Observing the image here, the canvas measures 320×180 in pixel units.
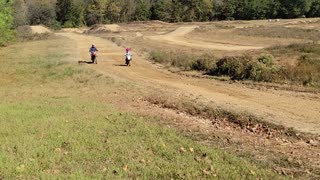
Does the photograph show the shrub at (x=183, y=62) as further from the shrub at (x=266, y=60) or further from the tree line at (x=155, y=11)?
the tree line at (x=155, y=11)

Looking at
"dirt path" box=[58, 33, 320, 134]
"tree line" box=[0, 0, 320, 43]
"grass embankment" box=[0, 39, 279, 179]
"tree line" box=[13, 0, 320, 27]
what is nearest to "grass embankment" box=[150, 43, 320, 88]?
"dirt path" box=[58, 33, 320, 134]

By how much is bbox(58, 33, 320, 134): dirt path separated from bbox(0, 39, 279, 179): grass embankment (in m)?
3.84

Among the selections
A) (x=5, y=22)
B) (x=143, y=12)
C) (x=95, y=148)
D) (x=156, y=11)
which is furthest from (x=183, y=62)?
(x=143, y=12)

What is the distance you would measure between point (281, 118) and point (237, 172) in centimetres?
544

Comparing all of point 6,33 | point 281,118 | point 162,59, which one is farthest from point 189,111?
point 6,33

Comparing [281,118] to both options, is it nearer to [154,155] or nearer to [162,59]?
[154,155]

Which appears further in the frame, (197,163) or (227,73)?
(227,73)

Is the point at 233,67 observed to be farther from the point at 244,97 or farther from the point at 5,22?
the point at 5,22

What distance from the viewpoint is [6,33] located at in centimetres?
5959

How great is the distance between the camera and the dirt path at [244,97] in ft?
46.5

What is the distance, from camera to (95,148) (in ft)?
35.9

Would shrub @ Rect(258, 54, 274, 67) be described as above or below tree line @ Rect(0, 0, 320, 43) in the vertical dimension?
above

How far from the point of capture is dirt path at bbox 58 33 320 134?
46.5 ft

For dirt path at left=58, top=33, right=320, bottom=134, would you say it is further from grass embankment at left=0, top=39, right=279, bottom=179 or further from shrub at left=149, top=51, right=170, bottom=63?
grass embankment at left=0, top=39, right=279, bottom=179
